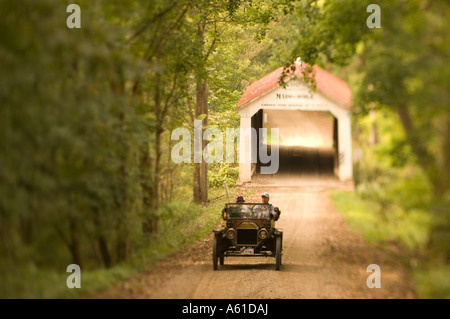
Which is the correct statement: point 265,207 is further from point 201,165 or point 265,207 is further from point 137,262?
point 137,262

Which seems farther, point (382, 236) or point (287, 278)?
point (287, 278)

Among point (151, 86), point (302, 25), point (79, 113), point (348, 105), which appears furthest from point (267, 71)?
point (79, 113)

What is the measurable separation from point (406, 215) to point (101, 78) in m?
4.49

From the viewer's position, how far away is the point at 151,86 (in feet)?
23.7

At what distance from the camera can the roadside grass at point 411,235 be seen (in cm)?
653

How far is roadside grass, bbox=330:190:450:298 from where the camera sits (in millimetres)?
6531

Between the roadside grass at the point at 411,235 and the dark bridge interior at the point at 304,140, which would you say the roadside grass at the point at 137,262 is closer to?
the dark bridge interior at the point at 304,140

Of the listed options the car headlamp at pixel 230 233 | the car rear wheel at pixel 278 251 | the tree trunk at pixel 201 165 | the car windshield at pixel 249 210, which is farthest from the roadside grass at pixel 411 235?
the tree trunk at pixel 201 165

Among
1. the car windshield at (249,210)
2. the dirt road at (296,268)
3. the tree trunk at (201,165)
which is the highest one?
the tree trunk at (201,165)

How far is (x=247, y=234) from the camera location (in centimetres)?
882

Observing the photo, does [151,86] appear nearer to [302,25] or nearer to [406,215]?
[302,25]

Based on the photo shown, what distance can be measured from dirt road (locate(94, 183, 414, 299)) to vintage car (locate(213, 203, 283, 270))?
0.91 ft

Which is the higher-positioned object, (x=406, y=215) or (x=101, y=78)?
(x=101, y=78)

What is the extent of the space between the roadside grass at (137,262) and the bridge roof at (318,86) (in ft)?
5.93
